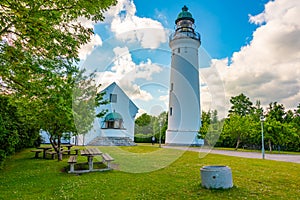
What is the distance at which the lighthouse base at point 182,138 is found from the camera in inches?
901

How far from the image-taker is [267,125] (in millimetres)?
22094

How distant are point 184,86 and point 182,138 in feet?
18.9

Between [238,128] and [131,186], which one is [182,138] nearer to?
[238,128]

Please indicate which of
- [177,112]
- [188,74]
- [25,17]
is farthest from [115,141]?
[25,17]

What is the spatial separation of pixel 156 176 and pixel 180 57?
19.6 m

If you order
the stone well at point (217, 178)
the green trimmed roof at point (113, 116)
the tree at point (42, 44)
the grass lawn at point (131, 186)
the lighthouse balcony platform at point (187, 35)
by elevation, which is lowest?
the grass lawn at point (131, 186)

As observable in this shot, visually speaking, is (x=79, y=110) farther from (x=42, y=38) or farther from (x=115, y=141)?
(x=115, y=141)

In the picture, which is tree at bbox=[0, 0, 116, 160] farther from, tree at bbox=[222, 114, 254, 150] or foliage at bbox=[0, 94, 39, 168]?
tree at bbox=[222, 114, 254, 150]

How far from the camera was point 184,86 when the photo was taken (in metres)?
24.1

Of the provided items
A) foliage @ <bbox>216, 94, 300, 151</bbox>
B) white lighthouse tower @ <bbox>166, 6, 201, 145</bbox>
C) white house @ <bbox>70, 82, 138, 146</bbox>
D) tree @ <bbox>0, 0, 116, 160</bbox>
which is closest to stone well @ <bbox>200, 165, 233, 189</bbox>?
tree @ <bbox>0, 0, 116, 160</bbox>

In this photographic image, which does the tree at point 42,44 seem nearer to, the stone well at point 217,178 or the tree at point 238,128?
the stone well at point 217,178

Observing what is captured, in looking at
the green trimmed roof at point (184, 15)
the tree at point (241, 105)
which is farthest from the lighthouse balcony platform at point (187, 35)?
the tree at point (241, 105)

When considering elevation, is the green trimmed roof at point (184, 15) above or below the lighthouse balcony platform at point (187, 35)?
above

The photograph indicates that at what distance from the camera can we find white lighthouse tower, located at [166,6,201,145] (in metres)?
22.8
